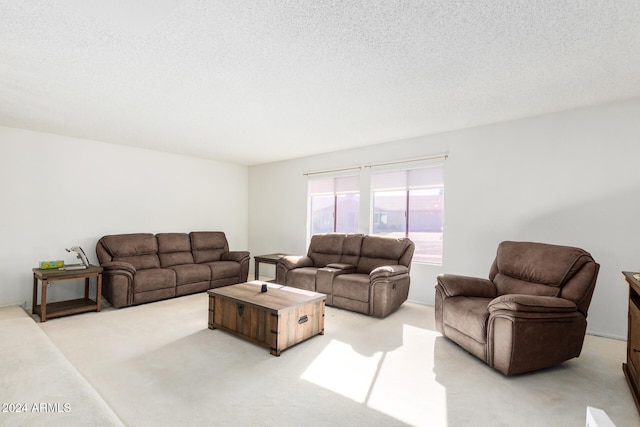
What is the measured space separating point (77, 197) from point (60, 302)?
5.07ft

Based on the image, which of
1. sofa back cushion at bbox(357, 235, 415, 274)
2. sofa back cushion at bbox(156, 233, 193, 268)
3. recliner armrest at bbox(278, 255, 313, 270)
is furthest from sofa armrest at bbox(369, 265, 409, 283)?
sofa back cushion at bbox(156, 233, 193, 268)

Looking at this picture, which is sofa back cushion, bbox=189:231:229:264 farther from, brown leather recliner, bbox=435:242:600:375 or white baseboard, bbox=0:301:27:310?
brown leather recliner, bbox=435:242:600:375

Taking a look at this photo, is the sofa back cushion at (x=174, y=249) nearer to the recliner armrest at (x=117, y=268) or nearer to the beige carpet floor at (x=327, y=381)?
the recliner armrest at (x=117, y=268)

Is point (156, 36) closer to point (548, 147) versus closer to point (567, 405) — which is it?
point (567, 405)

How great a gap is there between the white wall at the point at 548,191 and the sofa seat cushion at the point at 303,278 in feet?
4.98

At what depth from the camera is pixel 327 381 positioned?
237cm

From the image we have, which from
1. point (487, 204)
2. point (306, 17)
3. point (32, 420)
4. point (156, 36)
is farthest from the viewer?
point (487, 204)

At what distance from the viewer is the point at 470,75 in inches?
104

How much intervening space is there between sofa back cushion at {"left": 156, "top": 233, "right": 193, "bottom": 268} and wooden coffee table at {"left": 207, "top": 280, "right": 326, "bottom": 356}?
2185mm

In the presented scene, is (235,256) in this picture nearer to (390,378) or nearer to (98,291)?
(98,291)

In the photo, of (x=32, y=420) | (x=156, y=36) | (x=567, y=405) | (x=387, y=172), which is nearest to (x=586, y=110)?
(x=387, y=172)

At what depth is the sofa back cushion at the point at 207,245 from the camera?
574cm

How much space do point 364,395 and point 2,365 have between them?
2647 millimetres

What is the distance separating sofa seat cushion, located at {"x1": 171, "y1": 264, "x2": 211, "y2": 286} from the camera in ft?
15.9
